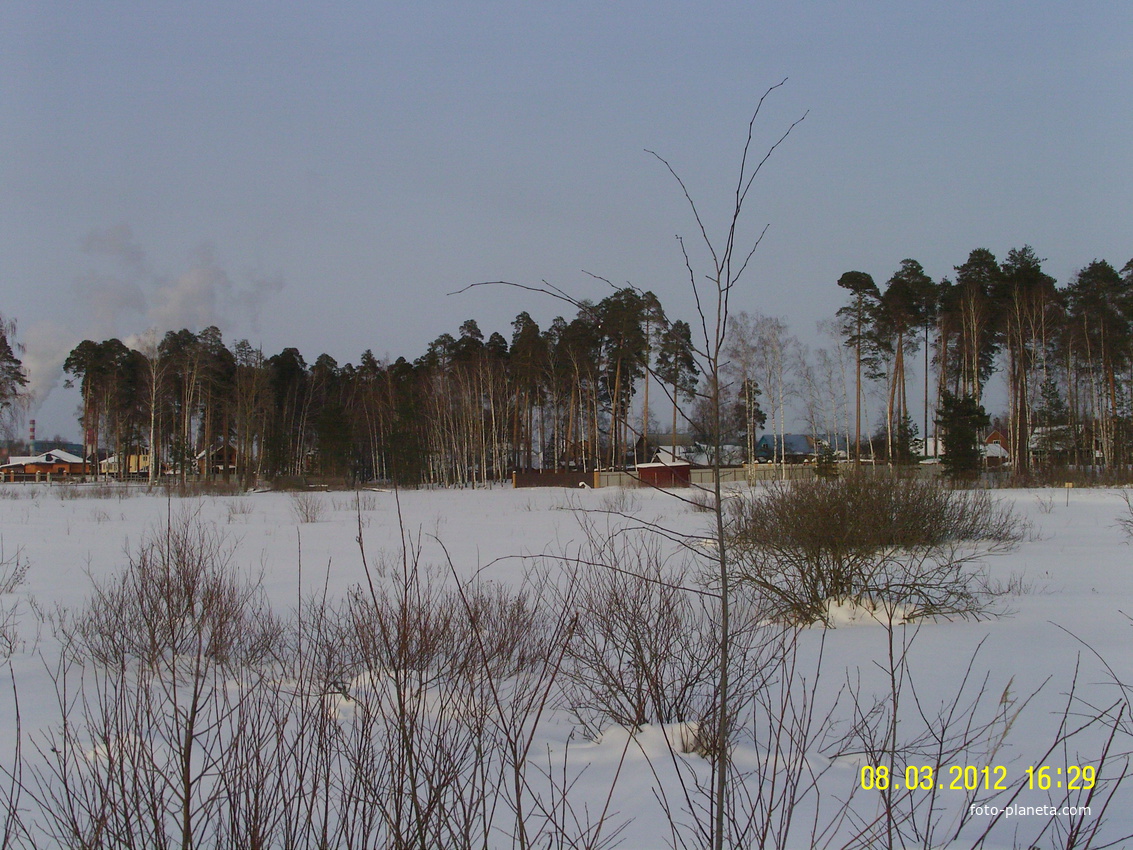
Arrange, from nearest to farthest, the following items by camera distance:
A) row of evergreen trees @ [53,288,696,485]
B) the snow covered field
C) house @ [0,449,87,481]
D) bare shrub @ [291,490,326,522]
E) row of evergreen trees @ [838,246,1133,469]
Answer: the snow covered field < bare shrub @ [291,490,326,522] < row of evergreen trees @ [838,246,1133,469] < row of evergreen trees @ [53,288,696,485] < house @ [0,449,87,481]

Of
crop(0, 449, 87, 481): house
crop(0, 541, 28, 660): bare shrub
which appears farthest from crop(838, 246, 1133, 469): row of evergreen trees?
crop(0, 449, 87, 481): house

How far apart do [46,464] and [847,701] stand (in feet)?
246

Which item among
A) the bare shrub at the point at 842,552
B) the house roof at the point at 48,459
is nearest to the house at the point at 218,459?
the house roof at the point at 48,459

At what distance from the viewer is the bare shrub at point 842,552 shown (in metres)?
6.94

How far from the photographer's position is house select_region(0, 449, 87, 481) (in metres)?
60.2

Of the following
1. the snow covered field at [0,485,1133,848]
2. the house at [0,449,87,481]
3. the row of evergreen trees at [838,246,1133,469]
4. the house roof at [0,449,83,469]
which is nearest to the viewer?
→ the snow covered field at [0,485,1133,848]

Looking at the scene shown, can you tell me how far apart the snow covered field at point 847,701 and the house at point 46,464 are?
54444 mm

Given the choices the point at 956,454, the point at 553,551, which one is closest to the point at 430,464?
the point at 956,454

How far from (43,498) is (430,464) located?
24.7m

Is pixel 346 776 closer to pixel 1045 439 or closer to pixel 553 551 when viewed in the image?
pixel 553 551

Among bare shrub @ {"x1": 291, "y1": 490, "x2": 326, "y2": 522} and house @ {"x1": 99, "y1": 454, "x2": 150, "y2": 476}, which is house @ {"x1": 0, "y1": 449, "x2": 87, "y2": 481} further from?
bare shrub @ {"x1": 291, "y1": 490, "x2": 326, "y2": 522}

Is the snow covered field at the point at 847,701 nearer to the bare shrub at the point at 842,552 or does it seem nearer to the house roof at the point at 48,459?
the bare shrub at the point at 842,552

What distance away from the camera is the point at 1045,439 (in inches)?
1332

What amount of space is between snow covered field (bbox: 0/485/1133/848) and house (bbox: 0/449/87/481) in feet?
179
